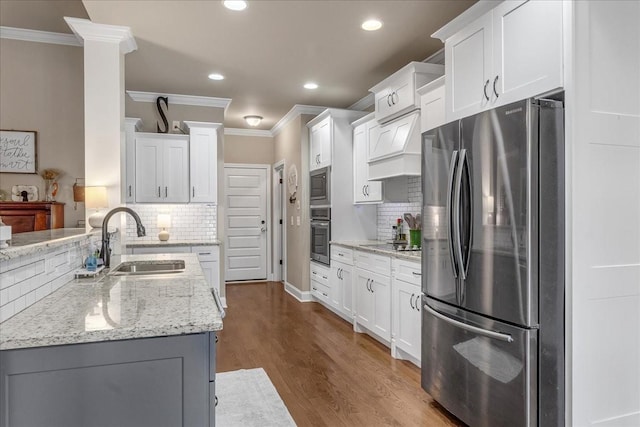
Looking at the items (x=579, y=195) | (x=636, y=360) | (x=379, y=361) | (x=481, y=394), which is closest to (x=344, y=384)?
(x=379, y=361)

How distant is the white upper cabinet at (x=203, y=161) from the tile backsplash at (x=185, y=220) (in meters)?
0.26

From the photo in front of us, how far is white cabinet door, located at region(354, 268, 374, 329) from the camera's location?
13.4 ft

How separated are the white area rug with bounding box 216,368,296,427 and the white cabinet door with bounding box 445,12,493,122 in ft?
7.21

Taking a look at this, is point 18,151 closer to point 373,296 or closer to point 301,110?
point 301,110

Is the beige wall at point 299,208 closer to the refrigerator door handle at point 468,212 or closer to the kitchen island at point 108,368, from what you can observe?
the refrigerator door handle at point 468,212

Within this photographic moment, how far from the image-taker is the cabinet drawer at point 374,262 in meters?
3.73

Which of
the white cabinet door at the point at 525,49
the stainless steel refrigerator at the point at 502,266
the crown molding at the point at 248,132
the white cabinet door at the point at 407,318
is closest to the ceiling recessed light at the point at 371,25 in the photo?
the white cabinet door at the point at 525,49

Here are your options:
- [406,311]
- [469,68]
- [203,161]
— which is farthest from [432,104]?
[203,161]

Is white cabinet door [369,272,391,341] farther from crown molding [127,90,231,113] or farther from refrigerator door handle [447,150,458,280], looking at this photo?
crown molding [127,90,231,113]

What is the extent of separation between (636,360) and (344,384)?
1.80 meters

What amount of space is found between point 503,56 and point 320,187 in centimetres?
342

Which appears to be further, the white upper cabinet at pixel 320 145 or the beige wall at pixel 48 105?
the white upper cabinet at pixel 320 145

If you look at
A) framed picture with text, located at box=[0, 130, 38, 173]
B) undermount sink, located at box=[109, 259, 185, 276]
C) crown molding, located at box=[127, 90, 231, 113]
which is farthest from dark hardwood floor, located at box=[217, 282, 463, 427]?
crown molding, located at box=[127, 90, 231, 113]

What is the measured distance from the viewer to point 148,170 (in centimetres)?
502
